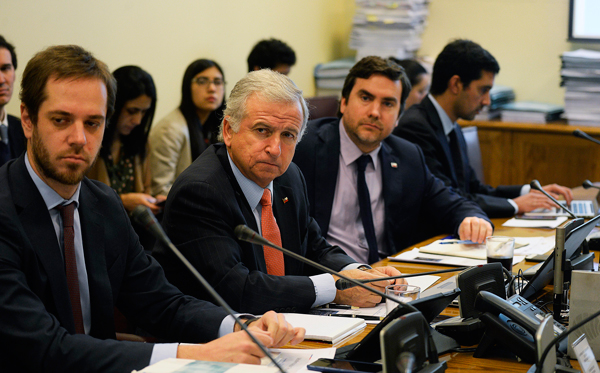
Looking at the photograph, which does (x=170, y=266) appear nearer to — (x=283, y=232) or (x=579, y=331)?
(x=283, y=232)

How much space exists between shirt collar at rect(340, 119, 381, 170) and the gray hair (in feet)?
2.87

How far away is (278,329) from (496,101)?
403 centimetres

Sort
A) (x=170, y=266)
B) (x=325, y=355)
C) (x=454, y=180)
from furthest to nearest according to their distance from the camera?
1. (x=454, y=180)
2. (x=170, y=266)
3. (x=325, y=355)

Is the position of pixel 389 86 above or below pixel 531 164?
above

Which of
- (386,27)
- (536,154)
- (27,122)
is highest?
(386,27)

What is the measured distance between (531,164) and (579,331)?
144 inches

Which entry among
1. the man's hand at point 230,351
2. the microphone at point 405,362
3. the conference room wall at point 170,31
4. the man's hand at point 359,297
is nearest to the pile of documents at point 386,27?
the conference room wall at point 170,31

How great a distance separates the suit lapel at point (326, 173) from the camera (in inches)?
108

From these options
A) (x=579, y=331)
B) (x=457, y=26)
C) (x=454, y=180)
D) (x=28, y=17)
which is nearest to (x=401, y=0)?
(x=457, y=26)

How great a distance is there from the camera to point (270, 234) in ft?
6.49

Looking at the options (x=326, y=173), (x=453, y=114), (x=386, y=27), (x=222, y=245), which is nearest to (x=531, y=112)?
(x=386, y=27)

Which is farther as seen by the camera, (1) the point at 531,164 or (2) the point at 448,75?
(1) the point at 531,164

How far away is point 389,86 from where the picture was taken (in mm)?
2832

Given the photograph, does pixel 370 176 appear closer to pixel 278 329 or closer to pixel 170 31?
pixel 278 329
